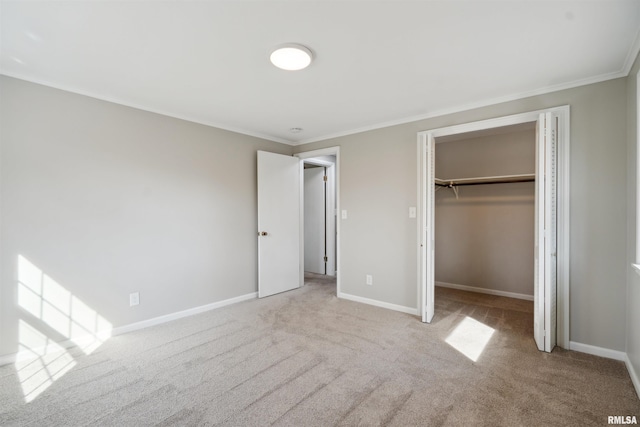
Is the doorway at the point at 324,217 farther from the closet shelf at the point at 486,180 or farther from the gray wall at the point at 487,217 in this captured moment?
the closet shelf at the point at 486,180

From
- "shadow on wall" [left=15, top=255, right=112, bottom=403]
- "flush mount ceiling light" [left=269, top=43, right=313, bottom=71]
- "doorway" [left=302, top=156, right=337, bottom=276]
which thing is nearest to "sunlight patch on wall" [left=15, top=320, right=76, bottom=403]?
"shadow on wall" [left=15, top=255, right=112, bottom=403]

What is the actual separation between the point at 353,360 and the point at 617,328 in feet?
7.00

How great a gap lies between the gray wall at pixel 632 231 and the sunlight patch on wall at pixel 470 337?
97 cm

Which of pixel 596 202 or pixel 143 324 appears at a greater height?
pixel 596 202

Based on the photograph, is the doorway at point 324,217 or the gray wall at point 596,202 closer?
the gray wall at point 596,202

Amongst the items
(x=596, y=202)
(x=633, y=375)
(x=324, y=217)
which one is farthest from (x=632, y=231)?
(x=324, y=217)

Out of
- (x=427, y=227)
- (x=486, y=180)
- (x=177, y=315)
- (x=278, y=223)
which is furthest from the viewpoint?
(x=278, y=223)

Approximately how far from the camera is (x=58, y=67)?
236cm

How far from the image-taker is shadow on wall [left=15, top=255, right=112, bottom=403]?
2.43m

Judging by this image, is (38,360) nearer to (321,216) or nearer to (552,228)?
(321,216)

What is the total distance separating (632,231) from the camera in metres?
2.28

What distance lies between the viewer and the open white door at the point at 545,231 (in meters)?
2.55

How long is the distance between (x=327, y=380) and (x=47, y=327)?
2396 millimetres

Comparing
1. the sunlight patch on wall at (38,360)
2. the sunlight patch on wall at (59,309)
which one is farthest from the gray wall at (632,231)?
the sunlight patch on wall at (59,309)
